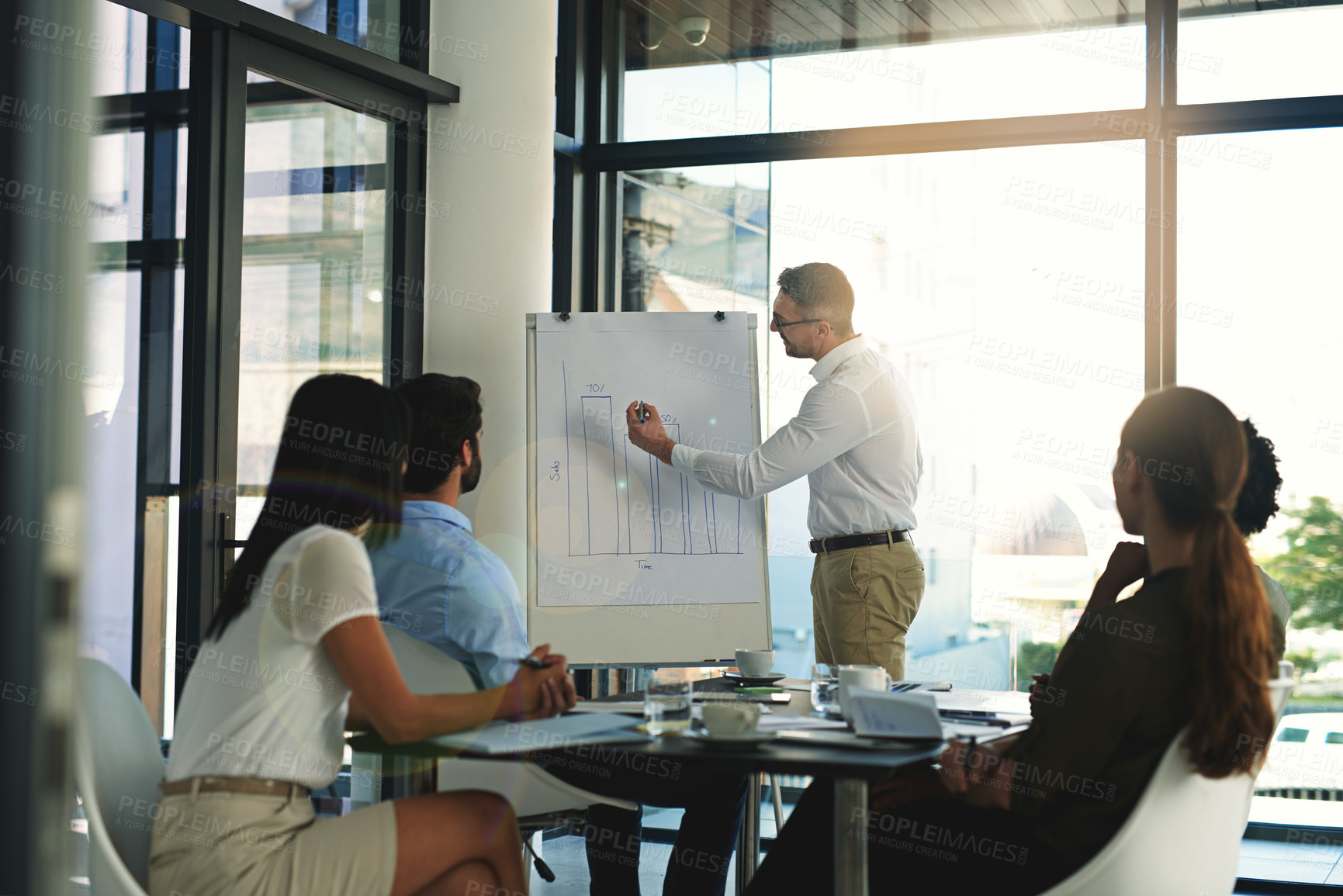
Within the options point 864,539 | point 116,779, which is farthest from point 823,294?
point 116,779

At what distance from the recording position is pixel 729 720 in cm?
160

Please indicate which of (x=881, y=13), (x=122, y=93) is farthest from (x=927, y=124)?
(x=122, y=93)

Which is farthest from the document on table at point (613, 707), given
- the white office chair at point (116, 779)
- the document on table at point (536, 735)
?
the white office chair at point (116, 779)

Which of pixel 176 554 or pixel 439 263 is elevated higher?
pixel 439 263

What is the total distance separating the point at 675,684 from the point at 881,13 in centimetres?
295

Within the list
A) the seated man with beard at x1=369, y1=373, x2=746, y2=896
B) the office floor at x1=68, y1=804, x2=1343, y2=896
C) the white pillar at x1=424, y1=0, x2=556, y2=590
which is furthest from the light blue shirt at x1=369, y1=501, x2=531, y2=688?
the office floor at x1=68, y1=804, x2=1343, y2=896

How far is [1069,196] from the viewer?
12.1ft

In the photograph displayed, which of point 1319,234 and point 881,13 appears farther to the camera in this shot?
point 881,13

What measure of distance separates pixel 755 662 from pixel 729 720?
72 centimetres

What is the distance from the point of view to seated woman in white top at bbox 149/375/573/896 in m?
1.48

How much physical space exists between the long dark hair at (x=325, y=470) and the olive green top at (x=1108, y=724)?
1006mm

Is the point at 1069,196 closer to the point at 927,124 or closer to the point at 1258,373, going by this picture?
the point at 927,124

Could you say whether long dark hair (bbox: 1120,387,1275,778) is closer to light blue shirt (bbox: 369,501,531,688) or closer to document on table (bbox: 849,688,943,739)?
document on table (bbox: 849,688,943,739)

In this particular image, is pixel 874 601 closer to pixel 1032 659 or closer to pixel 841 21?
pixel 1032 659
